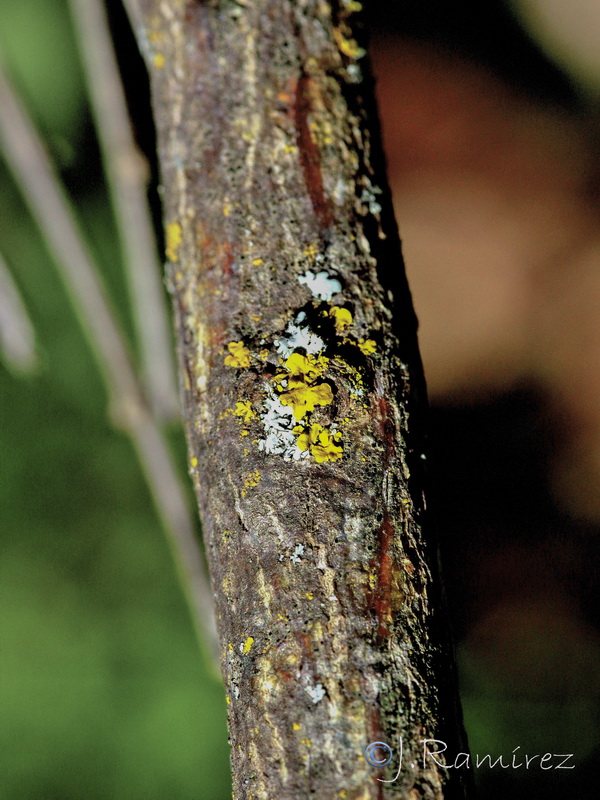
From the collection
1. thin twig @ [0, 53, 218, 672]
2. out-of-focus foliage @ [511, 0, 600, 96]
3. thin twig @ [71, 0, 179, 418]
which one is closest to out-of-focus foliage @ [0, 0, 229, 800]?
thin twig @ [0, 53, 218, 672]

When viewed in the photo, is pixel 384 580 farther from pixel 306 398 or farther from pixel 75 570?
pixel 75 570

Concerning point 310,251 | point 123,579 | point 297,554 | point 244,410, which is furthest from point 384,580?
point 123,579

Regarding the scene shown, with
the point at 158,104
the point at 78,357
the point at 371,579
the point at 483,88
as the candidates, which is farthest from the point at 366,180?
the point at 483,88

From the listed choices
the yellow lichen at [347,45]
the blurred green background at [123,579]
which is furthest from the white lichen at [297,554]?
the blurred green background at [123,579]

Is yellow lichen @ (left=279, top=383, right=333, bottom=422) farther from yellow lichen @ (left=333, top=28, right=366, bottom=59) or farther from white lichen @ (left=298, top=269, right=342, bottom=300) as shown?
yellow lichen @ (left=333, top=28, right=366, bottom=59)

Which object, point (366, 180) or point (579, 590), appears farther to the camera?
point (579, 590)

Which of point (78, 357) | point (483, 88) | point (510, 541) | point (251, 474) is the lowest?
point (510, 541)

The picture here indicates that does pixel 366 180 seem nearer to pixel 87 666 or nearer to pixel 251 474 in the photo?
pixel 251 474

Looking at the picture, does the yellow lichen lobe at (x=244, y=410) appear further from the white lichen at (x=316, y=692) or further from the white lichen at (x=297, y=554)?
the white lichen at (x=316, y=692)
